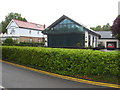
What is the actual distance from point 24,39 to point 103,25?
160 feet

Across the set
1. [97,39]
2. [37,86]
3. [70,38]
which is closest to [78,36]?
[70,38]

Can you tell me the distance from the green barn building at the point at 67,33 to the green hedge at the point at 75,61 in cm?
1709

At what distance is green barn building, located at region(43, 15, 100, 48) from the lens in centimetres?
2517

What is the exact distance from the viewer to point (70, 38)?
26547mm

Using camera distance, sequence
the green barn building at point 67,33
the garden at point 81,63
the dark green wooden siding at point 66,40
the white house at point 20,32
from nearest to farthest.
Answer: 1. the garden at point 81,63
2. the green barn building at point 67,33
3. the dark green wooden siding at point 66,40
4. the white house at point 20,32

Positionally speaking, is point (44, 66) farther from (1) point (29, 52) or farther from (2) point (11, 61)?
(2) point (11, 61)

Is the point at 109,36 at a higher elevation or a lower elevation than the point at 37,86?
higher

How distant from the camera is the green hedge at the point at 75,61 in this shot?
6.21 meters

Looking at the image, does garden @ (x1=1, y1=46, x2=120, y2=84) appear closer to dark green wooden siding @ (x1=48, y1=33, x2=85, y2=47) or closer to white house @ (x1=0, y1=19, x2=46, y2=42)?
dark green wooden siding @ (x1=48, y1=33, x2=85, y2=47)

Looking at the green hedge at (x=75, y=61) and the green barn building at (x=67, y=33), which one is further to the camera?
the green barn building at (x=67, y=33)

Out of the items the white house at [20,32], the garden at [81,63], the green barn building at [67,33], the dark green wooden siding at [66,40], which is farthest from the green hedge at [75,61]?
the white house at [20,32]

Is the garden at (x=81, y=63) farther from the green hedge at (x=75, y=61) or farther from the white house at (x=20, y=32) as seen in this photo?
the white house at (x=20, y=32)

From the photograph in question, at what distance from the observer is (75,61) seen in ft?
23.0

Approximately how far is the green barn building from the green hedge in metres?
17.1
